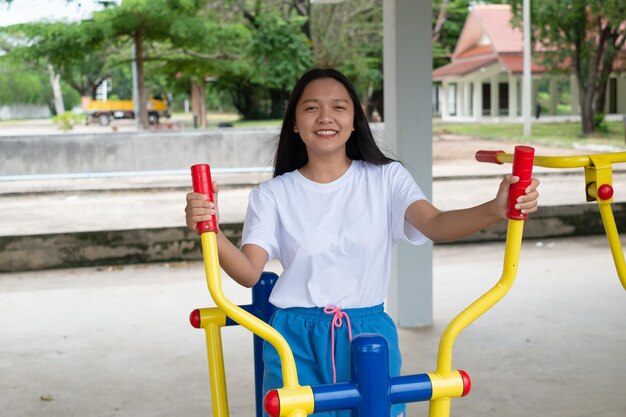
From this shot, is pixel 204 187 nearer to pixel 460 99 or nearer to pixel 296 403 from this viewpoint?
pixel 296 403

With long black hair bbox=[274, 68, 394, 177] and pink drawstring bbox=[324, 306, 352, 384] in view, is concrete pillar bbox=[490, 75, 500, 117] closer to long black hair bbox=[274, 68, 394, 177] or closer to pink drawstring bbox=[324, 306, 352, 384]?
long black hair bbox=[274, 68, 394, 177]

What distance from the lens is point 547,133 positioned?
25203mm

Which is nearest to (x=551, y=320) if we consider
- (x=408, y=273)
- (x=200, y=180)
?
(x=408, y=273)

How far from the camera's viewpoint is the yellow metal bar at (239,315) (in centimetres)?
170

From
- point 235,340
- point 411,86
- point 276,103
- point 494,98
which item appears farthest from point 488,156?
point 494,98

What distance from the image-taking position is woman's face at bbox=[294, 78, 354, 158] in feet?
6.85

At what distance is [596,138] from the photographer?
76.1ft

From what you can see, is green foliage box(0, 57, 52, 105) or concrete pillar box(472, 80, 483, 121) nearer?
concrete pillar box(472, 80, 483, 121)

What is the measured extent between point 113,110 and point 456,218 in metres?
38.0

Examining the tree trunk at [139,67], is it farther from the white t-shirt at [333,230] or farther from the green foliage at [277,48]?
the white t-shirt at [333,230]

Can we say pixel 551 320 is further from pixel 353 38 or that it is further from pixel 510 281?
pixel 353 38

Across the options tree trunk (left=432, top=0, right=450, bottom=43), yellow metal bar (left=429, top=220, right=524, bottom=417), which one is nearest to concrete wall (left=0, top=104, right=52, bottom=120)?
tree trunk (left=432, top=0, right=450, bottom=43)

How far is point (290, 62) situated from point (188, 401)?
21.5 meters

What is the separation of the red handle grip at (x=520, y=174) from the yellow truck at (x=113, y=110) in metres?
33.4
